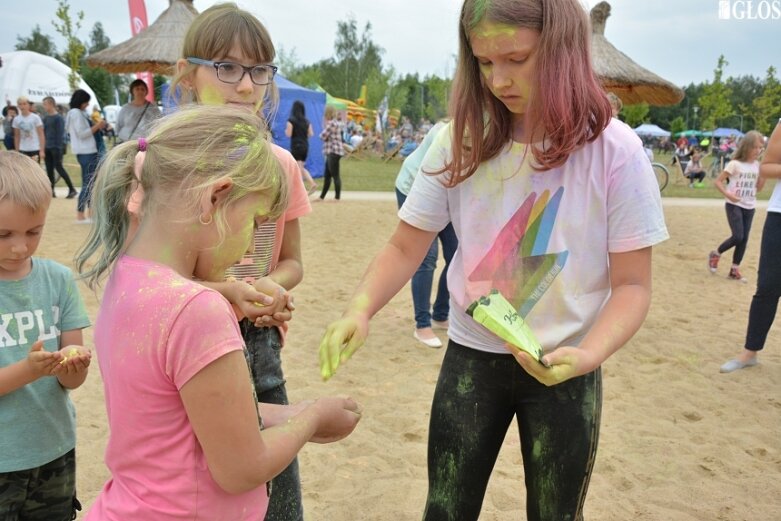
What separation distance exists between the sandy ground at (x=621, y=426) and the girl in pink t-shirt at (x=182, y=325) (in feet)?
5.69

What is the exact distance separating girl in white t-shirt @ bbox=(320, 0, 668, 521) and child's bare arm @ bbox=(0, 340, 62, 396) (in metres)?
0.71

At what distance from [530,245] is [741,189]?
21.8 ft

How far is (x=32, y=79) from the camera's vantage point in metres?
34.7

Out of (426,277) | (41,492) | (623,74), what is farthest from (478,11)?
(623,74)

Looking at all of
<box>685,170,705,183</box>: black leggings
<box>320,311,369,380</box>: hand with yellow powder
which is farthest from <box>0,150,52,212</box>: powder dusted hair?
<box>685,170,705,183</box>: black leggings

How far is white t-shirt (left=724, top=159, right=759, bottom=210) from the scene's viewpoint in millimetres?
7121

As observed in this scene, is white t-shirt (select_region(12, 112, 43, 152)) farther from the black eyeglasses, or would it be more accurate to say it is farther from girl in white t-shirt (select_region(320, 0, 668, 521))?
girl in white t-shirt (select_region(320, 0, 668, 521))

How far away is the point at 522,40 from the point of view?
1.49 metres

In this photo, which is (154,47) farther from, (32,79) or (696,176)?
(32,79)

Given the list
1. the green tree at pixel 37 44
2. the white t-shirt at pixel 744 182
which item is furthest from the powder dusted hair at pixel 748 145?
the green tree at pixel 37 44

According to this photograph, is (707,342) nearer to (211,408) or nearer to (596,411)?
(596,411)

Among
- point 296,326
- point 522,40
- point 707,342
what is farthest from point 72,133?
point 522,40

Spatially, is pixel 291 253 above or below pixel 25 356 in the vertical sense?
above

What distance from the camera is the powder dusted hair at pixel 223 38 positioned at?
194cm
